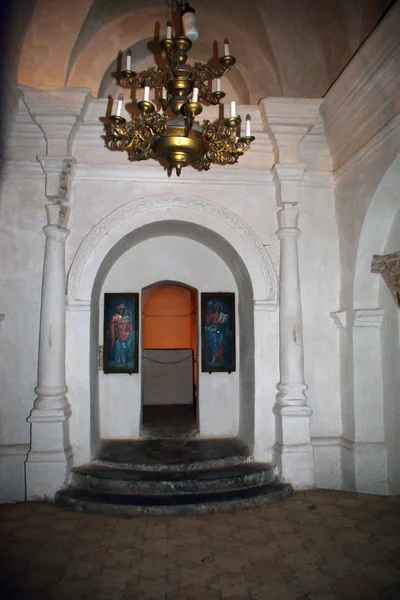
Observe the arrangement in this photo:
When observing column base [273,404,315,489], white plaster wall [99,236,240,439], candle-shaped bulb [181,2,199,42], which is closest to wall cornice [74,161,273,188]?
white plaster wall [99,236,240,439]

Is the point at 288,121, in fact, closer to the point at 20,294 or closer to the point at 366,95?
the point at 366,95

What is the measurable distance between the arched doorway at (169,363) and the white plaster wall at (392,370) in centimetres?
274

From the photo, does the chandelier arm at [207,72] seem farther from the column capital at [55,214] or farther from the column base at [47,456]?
the column base at [47,456]

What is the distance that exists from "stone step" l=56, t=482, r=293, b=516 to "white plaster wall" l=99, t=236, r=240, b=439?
147cm

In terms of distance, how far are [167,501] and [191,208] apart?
3.45 meters

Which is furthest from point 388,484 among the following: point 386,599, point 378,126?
point 378,126

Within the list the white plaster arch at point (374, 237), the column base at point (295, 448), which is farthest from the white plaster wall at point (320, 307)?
the white plaster arch at point (374, 237)

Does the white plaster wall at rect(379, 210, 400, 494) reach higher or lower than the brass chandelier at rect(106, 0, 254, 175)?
lower

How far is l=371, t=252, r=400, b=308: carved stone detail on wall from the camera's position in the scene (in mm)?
4796

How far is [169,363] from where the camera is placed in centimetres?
933

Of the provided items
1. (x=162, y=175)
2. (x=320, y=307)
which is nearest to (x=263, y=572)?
(x=320, y=307)

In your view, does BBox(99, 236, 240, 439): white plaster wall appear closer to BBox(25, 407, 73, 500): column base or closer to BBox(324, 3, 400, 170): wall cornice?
BBox(25, 407, 73, 500): column base

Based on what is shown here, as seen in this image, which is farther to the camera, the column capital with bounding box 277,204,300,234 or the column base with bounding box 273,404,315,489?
the column capital with bounding box 277,204,300,234

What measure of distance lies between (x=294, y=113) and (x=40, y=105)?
301 cm
